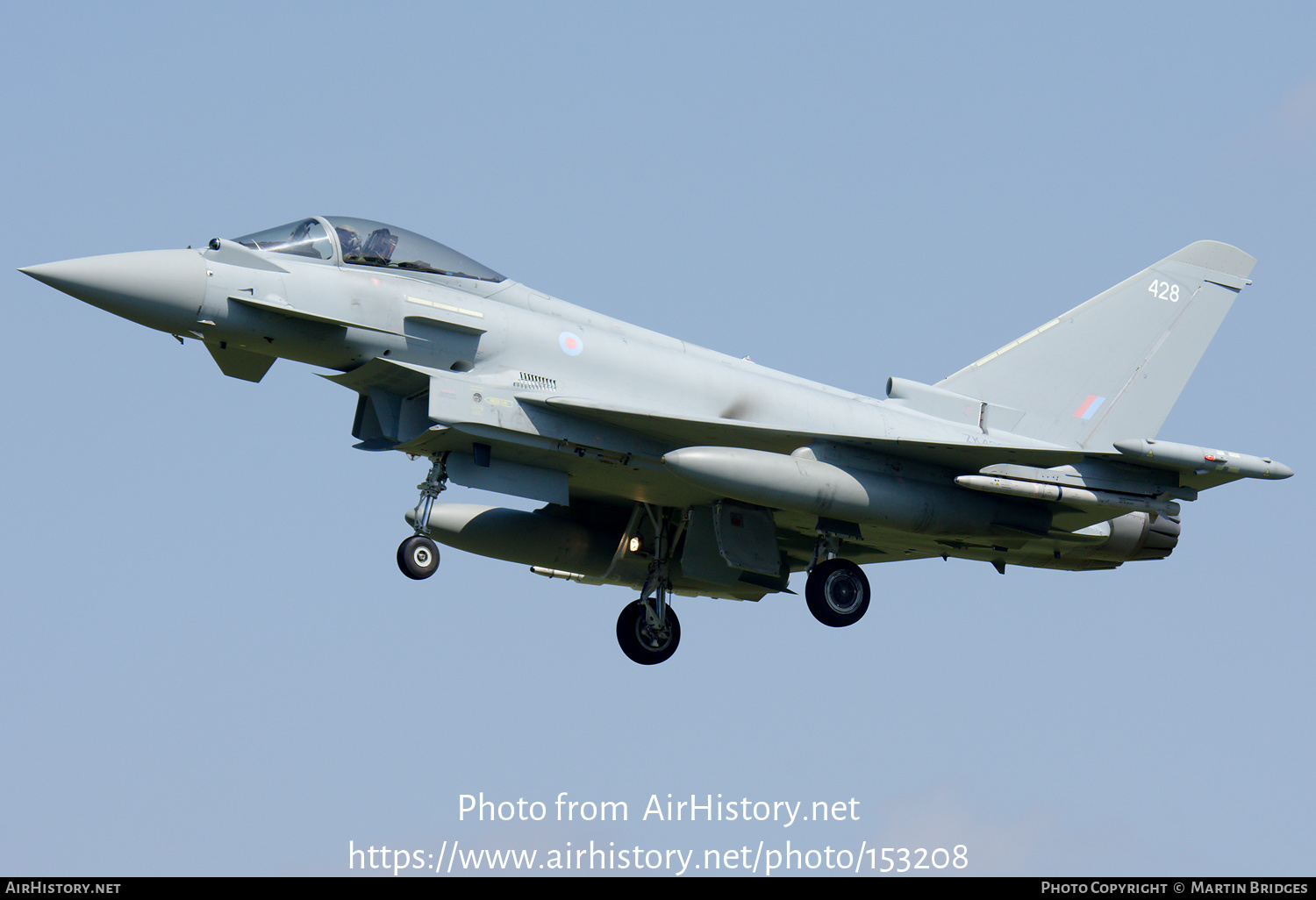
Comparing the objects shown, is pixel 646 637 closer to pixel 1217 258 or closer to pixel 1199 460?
pixel 1199 460

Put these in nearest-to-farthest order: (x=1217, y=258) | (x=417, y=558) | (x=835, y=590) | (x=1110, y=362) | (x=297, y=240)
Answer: (x=417, y=558) → (x=297, y=240) → (x=835, y=590) → (x=1110, y=362) → (x=1217, y=258)

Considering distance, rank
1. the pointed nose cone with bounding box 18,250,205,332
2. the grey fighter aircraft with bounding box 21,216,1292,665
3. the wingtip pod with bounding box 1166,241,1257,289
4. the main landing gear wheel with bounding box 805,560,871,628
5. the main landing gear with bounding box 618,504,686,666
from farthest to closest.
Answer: the wingtip pod with bounding box 1166,241,1257,289 → the main landing gear with bounding box 618,504,686,666 → the main landing gear wheel with bounding box 805,560,871,628 → the grey fighter aircraft with bounding box 21,216,1292,665 → the pointed nose cone with bounding box 18,250,205,332

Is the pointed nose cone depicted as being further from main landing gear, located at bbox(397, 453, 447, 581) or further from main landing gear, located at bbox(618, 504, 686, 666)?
main landing gear, located at bbox(618, 504, 686, 666)

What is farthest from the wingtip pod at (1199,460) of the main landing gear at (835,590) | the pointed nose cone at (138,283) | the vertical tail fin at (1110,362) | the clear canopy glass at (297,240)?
the pointed nose cone at (138,283)

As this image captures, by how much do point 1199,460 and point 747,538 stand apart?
492 cm

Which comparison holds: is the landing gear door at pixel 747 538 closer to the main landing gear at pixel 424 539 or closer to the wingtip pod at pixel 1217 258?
the main landing gear at pixel 424 539

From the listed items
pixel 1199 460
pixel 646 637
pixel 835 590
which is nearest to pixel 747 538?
pixel 835 590

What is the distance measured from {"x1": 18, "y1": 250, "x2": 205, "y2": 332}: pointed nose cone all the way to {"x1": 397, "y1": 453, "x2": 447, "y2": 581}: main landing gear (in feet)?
9.00

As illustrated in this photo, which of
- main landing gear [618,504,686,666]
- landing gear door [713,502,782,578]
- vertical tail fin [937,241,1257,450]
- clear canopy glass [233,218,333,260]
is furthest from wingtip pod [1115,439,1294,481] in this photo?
clear canopy glass [233,218,333,260]

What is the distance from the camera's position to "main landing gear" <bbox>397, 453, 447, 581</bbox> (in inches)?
554

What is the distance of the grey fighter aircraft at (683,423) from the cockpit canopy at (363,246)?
2cm

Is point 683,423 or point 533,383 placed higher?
point 533,383

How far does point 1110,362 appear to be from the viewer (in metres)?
17.8
